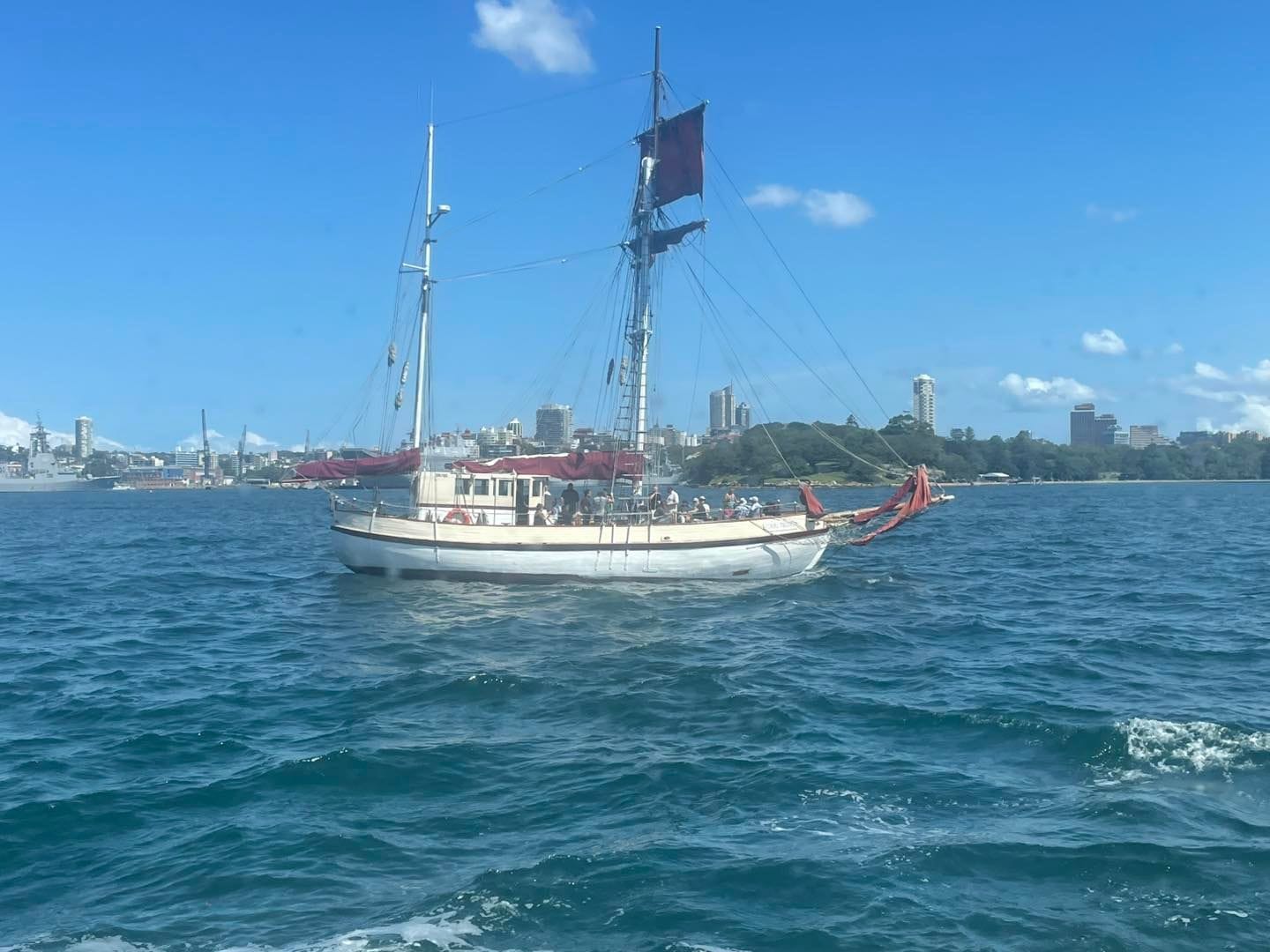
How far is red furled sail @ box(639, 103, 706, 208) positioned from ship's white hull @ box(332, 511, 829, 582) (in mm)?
14847

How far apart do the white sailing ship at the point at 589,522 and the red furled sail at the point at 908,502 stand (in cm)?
21

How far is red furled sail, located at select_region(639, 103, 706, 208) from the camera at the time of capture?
41250mm

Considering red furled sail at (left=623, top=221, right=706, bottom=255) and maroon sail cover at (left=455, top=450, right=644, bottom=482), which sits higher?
red furled sail at (left=623, top=221, right=706, bottom=255)

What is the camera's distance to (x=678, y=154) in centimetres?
4203

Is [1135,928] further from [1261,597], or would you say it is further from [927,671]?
[1261,597]

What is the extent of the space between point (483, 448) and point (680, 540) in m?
21.1

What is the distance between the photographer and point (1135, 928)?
30.2 feet

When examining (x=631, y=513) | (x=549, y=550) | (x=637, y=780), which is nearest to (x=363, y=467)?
(x=549, y=550)

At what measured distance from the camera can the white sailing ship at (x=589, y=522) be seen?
111 feet

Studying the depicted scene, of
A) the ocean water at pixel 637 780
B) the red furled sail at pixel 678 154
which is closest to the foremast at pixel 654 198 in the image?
the red furled sail at pixel 678 154

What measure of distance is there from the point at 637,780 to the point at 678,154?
109 feet

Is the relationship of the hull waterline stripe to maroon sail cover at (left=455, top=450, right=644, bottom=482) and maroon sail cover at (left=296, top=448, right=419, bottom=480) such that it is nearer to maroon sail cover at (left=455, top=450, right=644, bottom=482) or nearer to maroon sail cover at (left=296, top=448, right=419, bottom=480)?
maroon sail cover at (left=455, top=450, right=644, bottom=482)

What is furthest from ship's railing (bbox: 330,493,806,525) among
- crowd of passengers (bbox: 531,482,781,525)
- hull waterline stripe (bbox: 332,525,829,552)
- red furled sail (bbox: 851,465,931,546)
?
red furled sail (bbox: 851,465,931,546)

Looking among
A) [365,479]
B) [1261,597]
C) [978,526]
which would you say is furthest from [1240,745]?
[978,526]
